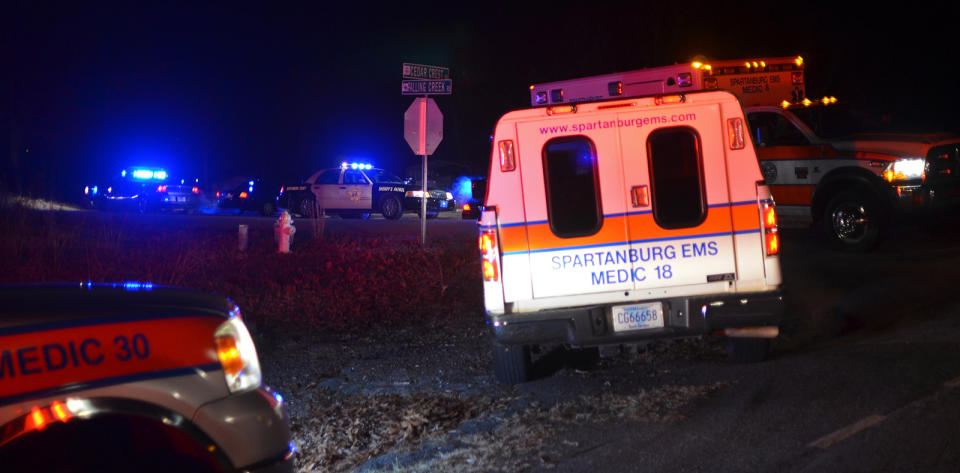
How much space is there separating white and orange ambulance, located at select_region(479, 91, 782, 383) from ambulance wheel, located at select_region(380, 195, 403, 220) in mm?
18342

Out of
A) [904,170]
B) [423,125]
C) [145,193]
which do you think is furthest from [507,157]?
[145,193]

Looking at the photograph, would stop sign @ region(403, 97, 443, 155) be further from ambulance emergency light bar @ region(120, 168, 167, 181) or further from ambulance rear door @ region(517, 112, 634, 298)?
ambulance emergency light bar @ region(120, 168, 167, 181)

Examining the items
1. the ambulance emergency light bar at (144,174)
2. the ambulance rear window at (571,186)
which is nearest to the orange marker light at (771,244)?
the ambulance rear window at (571,186)

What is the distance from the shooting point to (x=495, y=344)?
635 cm

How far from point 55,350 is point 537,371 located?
461 cm

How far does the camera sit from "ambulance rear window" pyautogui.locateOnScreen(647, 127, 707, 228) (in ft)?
20.0

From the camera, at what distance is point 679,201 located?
6.13 metres

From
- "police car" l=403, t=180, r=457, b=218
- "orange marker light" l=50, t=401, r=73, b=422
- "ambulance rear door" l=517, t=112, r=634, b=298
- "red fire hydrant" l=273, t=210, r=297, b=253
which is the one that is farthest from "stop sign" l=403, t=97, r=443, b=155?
"orange marker light" l=50, t=401, r=73, b=422

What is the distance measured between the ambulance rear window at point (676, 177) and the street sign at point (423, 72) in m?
7.62

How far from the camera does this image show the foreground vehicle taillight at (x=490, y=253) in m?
6.08

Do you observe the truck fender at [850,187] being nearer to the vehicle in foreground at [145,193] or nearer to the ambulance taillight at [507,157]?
the ambulance taillight at [507,157]

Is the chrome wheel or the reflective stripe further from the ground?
the reflective stripe

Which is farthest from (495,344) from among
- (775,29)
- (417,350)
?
(775,29)

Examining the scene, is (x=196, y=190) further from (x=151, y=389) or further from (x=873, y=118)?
(x=151, y=389)
